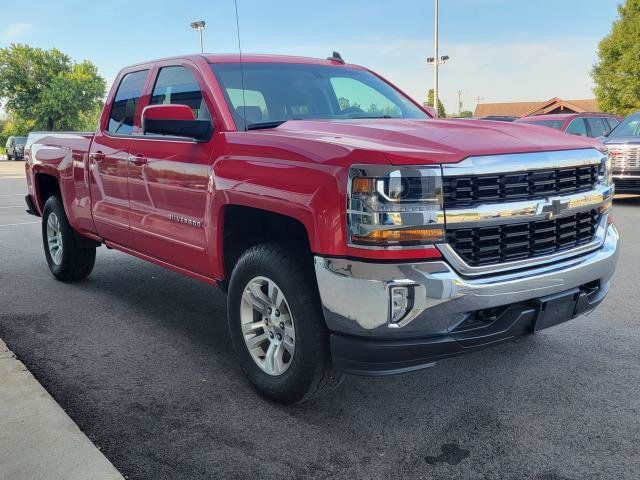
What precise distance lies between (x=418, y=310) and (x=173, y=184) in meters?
2.03

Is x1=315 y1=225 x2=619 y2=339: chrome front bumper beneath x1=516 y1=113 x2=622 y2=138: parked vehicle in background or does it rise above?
Result: beneath

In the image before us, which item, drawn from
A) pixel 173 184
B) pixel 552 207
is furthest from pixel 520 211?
pixel 173 184

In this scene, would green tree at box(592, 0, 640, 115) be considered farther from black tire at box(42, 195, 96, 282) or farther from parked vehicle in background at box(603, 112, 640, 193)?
black tire at box(42, 195, 96, 282)

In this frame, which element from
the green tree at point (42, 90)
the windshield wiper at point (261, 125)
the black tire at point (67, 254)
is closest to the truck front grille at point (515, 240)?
the windshield wiper at point (261, 125)

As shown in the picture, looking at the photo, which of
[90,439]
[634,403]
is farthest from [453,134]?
[90,439]

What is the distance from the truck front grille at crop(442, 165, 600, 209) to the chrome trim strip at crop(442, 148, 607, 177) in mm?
21

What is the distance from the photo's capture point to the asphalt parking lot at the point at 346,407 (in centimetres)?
280

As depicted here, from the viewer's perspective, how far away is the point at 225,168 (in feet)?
11.7

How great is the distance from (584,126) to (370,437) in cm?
1292

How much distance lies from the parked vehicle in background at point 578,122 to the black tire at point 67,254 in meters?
9.42

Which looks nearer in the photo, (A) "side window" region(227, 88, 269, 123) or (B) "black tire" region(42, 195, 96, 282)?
(A) "side window" region(227, 88, 269, 123)

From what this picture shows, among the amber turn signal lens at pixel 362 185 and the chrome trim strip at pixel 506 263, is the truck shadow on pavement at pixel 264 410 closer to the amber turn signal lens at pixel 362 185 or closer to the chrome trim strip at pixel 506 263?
the chrome trim strip at pixel 506 263

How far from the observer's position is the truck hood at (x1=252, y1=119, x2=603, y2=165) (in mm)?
2801

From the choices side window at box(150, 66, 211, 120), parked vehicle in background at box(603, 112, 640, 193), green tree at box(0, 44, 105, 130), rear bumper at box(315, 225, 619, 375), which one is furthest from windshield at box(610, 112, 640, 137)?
green tree at box(0, 44, 105, 130)
